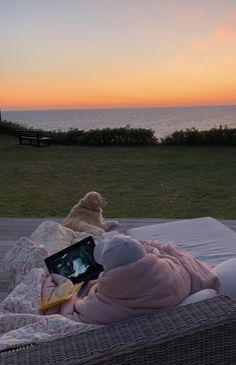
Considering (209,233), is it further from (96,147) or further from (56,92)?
(56,92)

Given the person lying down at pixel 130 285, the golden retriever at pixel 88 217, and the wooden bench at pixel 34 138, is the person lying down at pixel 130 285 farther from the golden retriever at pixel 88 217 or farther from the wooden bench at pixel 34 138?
the wooden bench at pixel 34 138

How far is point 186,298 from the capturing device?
1644mm

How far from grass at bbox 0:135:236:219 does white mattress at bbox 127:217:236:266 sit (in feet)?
8.28

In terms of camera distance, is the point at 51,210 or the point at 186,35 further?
the point at 186,35

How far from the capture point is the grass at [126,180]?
6590 millimetres

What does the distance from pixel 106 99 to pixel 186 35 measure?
13581 mm

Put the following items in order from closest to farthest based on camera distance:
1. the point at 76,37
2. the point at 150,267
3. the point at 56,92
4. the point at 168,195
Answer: the point at 150,267, the point at 168,195, the point at 76,37, the point at 56,92

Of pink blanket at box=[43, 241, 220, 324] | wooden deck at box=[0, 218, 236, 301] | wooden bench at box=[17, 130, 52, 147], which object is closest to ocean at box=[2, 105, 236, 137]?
wooden bench at box=[17, 130, 52, 147]

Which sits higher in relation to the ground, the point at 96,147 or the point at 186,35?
the point at 186,35

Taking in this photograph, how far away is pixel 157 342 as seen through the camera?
4.41ft

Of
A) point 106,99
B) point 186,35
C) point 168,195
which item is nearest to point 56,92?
point 106,99

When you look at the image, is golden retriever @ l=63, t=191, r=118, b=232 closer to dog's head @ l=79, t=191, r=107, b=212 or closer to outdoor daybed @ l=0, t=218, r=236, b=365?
dog's head @ l=79, t=191, r=107, b=212

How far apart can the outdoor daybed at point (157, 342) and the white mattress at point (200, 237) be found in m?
1.19

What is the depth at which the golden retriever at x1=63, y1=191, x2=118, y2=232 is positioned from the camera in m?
3.90
